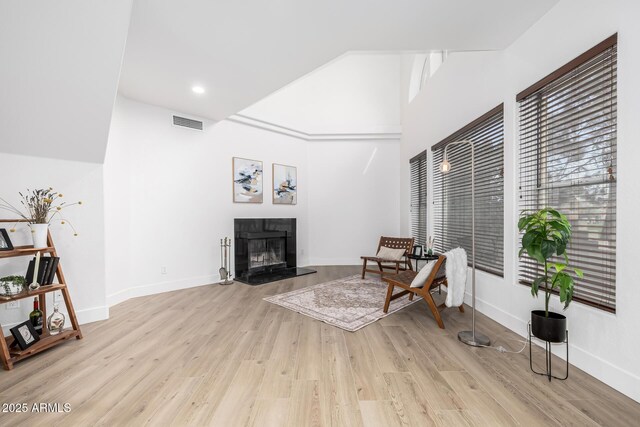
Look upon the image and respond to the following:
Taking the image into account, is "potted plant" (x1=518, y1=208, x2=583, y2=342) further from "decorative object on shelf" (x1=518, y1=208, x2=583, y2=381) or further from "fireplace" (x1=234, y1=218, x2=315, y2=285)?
"fireplace" (x1=234, y1=218, x2=315, y2=285)

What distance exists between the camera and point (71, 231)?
2.92m

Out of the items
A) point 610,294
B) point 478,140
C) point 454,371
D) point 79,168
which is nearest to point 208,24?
point 79,168

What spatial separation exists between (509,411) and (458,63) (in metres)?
3.94

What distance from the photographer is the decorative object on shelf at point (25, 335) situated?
2.22 meters

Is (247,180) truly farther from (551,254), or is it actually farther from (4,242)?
(551,254)

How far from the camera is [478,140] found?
3.39 m

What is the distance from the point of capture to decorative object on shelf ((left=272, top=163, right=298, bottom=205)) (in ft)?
19.0

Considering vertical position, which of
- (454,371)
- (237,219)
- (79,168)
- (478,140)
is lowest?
(454,371)

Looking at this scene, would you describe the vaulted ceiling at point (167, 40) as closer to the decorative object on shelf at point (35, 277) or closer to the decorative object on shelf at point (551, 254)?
Result: the decorative object on shelf at point (35, 277)

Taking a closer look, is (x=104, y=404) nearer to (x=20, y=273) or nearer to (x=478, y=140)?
(x=20, y=273)

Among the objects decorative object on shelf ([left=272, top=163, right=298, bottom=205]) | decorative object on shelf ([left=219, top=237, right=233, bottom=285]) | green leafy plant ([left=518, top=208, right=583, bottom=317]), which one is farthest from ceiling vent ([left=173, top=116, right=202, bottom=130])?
green leafy plant ([left=518, top=208, right=583, bottom=317])

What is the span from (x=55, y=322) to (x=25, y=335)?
262mm

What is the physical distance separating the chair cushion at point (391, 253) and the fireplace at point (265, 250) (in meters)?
1.47

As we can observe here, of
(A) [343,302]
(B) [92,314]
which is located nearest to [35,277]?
(B) [92,314]
